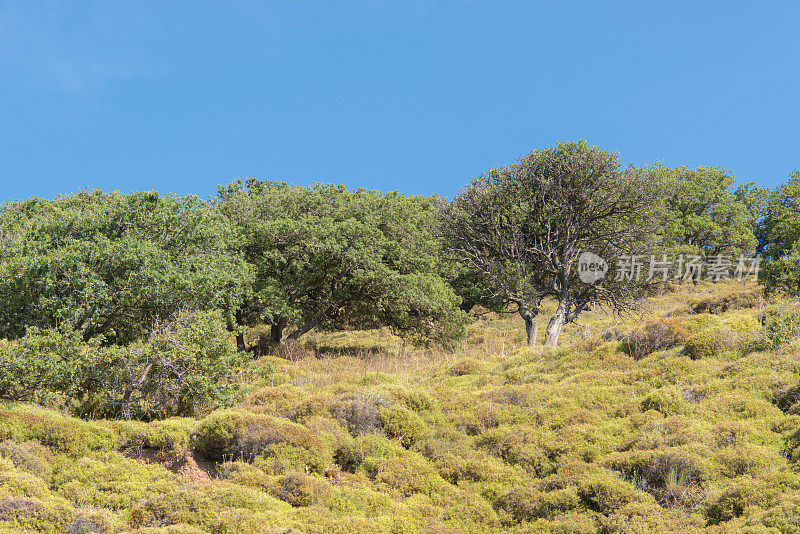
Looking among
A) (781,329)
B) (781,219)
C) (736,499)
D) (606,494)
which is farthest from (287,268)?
(781,219)

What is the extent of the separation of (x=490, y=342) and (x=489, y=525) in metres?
18.2

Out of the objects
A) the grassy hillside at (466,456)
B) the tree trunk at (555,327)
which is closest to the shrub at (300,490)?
the grassy hillside at (466,456)

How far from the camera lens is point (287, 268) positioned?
24750 mm

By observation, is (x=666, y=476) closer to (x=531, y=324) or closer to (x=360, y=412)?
(x=360, y=412)

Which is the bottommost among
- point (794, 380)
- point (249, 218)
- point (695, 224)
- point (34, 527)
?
point (34, 527)

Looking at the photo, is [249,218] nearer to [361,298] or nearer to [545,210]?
[361,298]

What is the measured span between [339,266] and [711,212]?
1433 inches

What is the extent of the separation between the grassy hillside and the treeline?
5.63 ft

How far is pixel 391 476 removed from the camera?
9.48m

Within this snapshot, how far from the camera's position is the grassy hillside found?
309 inches

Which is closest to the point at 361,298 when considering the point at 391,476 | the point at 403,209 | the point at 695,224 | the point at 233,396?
the point at 403,209

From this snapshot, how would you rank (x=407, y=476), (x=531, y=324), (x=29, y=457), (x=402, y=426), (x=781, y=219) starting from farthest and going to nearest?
1. (x=781, y=219)
2. (x=531, y=324)
3. (x=402, y=426)
4. (x=407, y=476)
5. (x=29, y=457)

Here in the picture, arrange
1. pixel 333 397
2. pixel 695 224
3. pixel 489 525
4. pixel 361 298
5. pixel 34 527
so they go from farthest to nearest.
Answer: pixel 695 224 < pixel 361 298 < pixel 333 397 < pixel 489 525 < pixel 34 527

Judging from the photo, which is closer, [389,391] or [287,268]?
[389,391]
